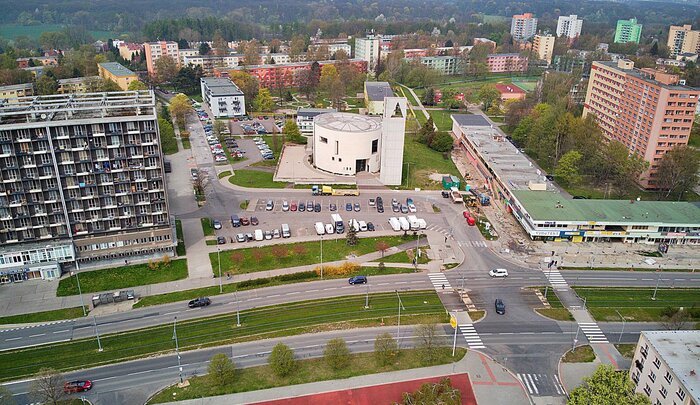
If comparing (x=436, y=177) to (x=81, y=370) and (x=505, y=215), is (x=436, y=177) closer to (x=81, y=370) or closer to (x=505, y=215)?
(x=505, y=215)

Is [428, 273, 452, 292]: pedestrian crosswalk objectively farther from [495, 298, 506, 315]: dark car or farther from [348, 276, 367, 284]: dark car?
[348, 276, 367, 284]: dark car

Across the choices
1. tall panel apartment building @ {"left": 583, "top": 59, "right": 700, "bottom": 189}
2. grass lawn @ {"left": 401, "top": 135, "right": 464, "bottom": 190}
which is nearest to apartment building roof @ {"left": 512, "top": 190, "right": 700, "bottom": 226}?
tall panel apartment building @ {"left": 583, "top": 59, "right": 700, "bottom": 189}

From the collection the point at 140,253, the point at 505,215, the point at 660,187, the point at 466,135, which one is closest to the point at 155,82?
the point at 466,135

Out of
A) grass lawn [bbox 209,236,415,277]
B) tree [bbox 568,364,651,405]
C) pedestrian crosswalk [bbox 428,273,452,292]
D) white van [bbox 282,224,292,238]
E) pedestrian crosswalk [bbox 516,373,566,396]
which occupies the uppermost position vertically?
tree [bbox 568,364,651,405]

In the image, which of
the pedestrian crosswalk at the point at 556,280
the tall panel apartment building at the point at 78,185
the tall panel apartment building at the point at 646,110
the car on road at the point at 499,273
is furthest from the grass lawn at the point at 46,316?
the tall panel apartment building at the point at 646,110

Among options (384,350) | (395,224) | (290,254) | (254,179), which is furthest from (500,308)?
(254,179)

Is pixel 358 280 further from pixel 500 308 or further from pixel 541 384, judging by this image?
pixel 541 384
